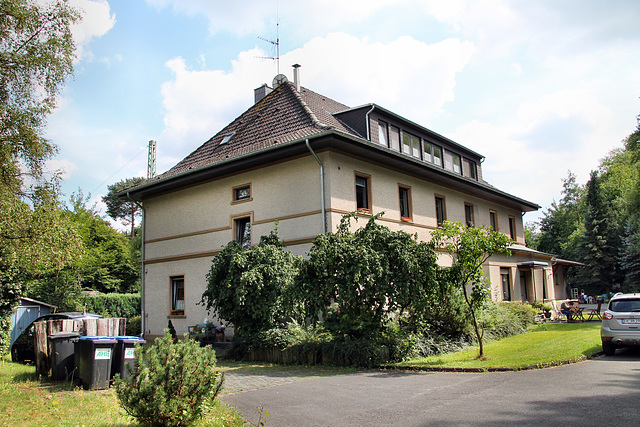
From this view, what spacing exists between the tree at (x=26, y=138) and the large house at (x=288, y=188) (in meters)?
6.02

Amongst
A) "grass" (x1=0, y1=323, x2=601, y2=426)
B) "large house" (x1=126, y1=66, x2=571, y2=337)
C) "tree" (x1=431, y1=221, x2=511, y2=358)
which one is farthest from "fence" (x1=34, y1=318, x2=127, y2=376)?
"tree" (x1=431, y1=221, x2=511, y2=358)

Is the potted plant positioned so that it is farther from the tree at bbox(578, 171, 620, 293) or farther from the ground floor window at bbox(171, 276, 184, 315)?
the tree at bbox(578, 171, 620, 293)

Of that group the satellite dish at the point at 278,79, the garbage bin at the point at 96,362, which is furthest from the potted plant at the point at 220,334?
the satellite dish at the point at 278,79

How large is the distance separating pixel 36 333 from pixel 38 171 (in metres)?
5.30

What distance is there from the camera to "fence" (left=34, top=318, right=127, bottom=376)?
34.4ft

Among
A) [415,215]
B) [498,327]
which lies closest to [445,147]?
[415,215]

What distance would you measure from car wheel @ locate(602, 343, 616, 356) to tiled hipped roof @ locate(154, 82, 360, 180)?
10.4 metres

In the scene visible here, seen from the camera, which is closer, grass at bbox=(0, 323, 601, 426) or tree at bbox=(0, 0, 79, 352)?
grass at bbox=(0, 323, 601, 426)

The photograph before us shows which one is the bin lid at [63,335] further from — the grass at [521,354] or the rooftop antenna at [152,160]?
the rooftop antenna at [152,160]

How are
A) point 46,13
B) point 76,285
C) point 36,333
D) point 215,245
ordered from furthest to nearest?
1. point 76,285
2. point 215,245
3. point 46,13
4. point 36,333

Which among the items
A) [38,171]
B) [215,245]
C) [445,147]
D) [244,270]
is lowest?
[244,270]

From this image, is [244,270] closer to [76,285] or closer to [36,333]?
[36,333]

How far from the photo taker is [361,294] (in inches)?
480

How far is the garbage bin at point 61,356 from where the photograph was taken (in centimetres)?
1008
